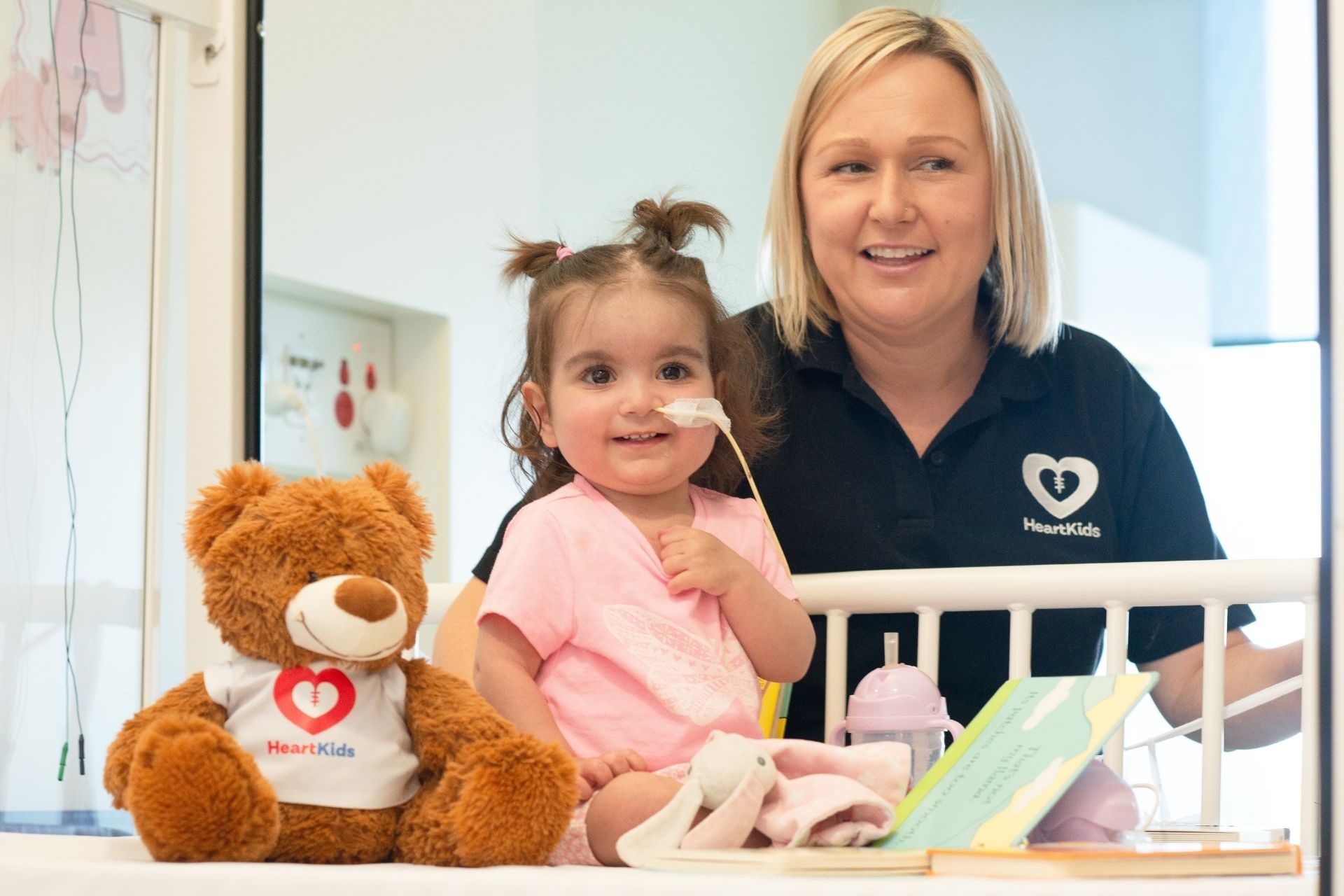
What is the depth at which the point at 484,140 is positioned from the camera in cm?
282

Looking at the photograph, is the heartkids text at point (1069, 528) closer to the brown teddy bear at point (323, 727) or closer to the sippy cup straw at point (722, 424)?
the sippy cup straw at point (722, 424)

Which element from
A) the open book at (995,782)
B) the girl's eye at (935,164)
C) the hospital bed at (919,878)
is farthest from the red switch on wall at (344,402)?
the open book at (995,782)

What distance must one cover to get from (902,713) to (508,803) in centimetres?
29

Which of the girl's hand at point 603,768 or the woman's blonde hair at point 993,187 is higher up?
the woman's blonde hair at point 993,187

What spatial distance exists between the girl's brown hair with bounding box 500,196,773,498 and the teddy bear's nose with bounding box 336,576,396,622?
0.35 m

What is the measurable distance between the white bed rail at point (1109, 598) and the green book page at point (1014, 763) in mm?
351

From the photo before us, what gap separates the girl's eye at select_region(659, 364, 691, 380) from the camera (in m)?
1.02

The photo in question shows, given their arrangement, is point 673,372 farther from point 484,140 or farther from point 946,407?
point 484,140

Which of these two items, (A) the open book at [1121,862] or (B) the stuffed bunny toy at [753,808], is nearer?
(A) the open book at [1121,862]

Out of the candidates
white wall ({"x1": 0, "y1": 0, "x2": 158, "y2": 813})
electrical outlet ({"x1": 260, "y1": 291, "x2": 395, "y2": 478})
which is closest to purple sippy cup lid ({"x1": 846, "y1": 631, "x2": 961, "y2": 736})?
white wall ({"x1": 0, "y1": 0, "x2": 158, "y2": 813})

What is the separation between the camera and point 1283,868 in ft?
1.82

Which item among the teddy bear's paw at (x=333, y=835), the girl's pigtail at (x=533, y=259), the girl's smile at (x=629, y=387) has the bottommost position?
the teddy bear's paw at (x=333, y=835)

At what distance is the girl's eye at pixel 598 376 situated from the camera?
3.33 feet

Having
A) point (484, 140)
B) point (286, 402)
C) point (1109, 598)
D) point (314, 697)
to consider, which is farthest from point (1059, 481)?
point (484, 140)
